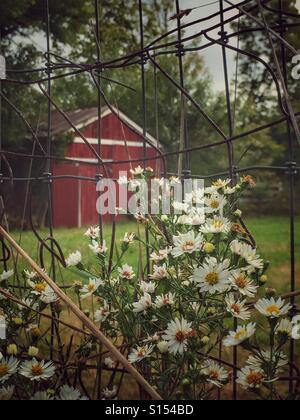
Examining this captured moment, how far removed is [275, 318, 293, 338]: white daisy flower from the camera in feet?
1.94

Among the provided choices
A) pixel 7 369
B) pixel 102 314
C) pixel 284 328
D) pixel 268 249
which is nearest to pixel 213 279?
pixel 284 328

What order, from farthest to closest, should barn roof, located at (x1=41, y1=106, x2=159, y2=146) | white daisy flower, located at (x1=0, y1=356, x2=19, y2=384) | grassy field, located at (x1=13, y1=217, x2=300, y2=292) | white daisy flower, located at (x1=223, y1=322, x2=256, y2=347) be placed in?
barn roof, located at (x1=41, y1=106, x2=159, y2=146), grassy field, located at (x1=13, y1=217, x2=300, y2=292), white daisy flower, located at (x1=0, y1=356, x2=19, y2=384), white daisy flower, located at (x1=223, y1=322, x2=256, y2=347)

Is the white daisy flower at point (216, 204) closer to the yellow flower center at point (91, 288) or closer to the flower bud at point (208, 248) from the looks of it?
the flower bud at point (208, 248)

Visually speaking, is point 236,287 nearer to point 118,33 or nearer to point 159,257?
point 159,257

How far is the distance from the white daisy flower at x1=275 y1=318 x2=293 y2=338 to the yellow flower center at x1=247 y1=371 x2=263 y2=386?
6cm

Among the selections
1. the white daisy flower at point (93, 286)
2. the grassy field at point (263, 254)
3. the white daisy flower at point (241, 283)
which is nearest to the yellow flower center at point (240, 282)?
the white daisy flower at point (241, 283)

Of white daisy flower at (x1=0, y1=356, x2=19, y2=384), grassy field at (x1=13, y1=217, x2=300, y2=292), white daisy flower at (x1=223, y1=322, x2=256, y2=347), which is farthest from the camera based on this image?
grassy field at (x1=13, y1=217, x2=300, y2=292)

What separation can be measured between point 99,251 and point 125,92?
34.9 ft

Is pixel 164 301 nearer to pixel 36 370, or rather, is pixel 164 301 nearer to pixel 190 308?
pixel 190 308

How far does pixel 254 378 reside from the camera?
23.3 inches

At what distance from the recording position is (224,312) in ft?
2.13

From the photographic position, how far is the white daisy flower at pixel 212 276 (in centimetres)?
61

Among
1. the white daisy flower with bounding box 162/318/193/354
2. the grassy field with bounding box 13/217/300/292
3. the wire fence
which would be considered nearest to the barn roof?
the grassy field with bounding box 13/217/300/292

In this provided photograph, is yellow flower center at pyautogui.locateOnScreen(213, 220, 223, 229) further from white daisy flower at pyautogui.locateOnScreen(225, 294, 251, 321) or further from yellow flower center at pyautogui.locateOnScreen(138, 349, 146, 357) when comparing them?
yellow flower center at pyautogui.locateOnScreen(138, 349, 146, 357)
